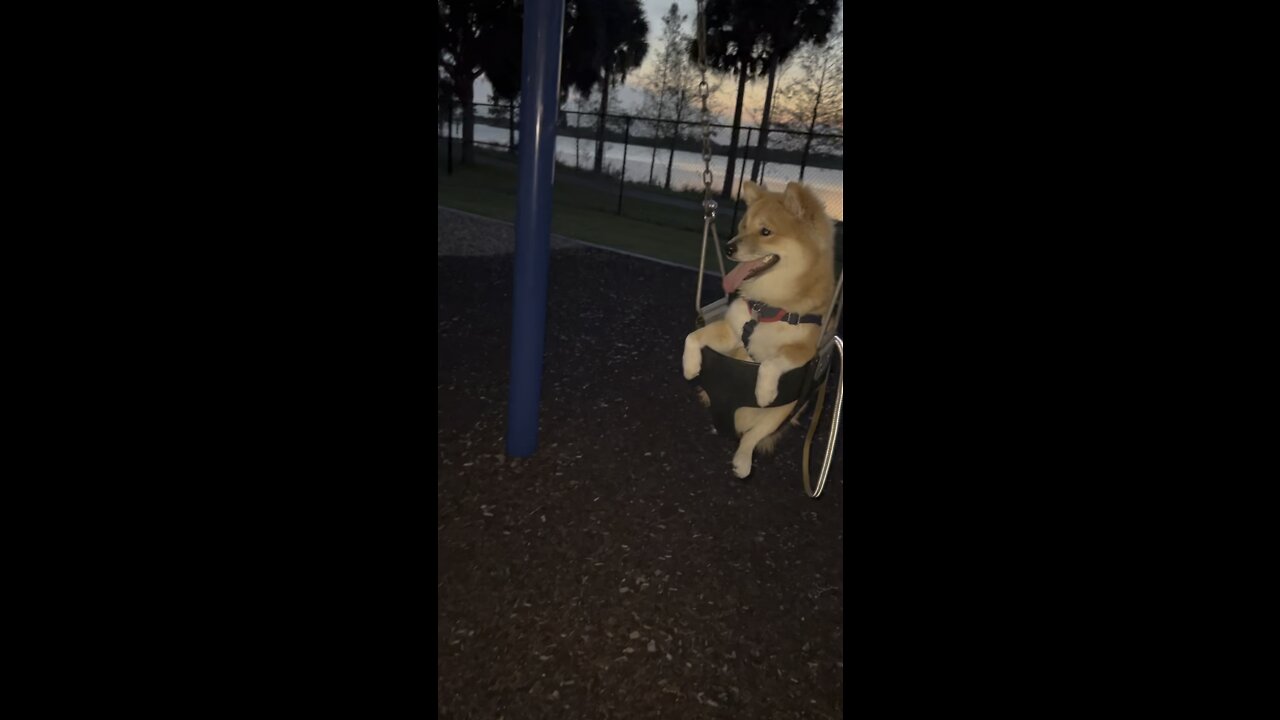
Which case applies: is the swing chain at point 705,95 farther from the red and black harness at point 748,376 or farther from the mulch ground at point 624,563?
the mulch ground at point 624,563

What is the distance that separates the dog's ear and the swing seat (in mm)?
550

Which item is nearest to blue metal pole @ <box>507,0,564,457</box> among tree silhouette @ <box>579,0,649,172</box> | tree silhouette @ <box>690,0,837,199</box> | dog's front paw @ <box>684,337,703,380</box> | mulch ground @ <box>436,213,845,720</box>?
mulch ground @ <box>436,213,845,720</box>

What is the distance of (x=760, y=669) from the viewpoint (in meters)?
2.08

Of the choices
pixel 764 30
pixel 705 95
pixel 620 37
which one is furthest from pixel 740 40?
pixel 705 95

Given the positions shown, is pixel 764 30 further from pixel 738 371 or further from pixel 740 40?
pixel 738 371

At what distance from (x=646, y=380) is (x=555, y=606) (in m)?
2.18

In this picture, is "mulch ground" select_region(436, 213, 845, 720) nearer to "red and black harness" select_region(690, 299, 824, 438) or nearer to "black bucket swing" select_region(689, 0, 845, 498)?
"black bucket swing" select_region(689, 0, 845, 498)

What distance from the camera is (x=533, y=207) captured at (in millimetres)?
2723

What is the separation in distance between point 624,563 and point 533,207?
1501 mm

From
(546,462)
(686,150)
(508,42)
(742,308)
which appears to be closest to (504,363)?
(546,462)

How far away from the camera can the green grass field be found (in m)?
9.76

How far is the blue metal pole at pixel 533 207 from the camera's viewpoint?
2.45 metres
